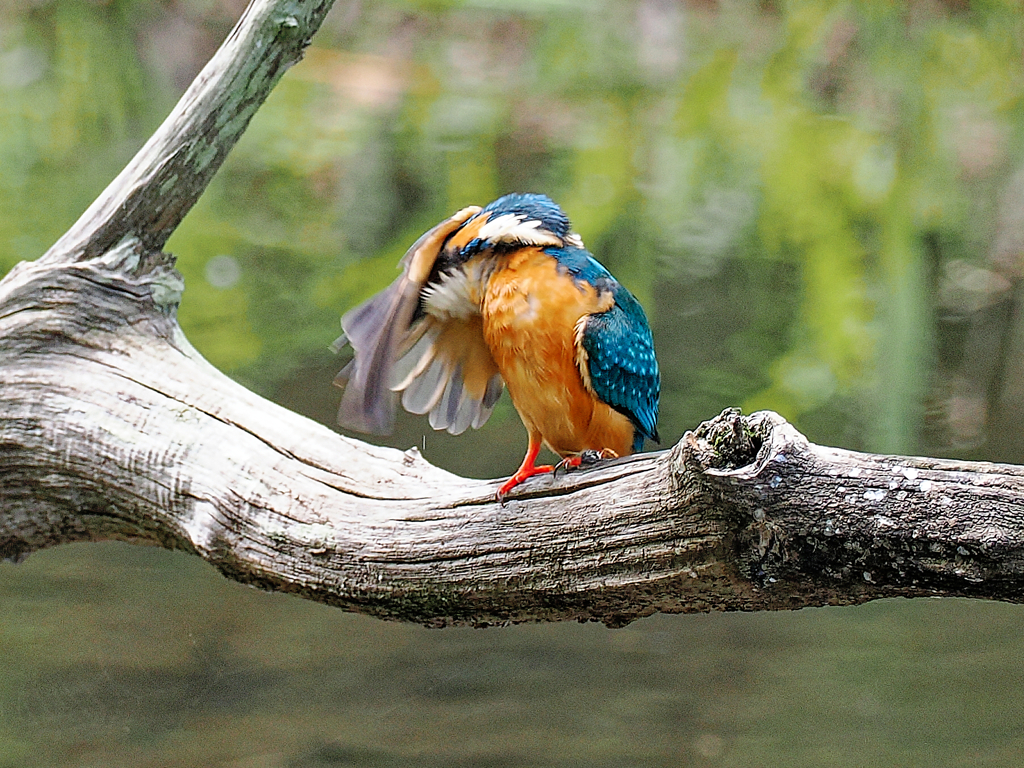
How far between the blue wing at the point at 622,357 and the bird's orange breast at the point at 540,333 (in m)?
0.02

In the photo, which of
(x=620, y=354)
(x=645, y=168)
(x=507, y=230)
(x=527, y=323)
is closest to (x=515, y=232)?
(x=507, y=230)

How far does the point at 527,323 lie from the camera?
1.99 metres

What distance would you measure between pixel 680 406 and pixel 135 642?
2.12 meters

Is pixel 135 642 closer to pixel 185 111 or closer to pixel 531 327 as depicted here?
pixel 185 111

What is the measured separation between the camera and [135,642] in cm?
312

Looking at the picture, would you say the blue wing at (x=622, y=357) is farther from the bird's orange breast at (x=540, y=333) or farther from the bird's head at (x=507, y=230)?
the bird's head at (x=507, y=230)

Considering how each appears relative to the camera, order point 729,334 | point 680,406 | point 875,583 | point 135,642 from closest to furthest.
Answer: point 875,583, point 135,642, point 680,406, point 729,334

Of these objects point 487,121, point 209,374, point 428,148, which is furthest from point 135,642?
point 487,121

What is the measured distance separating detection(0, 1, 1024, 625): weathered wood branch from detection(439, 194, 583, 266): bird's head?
0.38 meters

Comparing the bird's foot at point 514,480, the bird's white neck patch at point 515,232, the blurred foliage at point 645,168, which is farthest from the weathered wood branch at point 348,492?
the blurred foliage at point 645,168

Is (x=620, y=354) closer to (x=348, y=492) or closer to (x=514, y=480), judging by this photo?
(x=514, y=480)

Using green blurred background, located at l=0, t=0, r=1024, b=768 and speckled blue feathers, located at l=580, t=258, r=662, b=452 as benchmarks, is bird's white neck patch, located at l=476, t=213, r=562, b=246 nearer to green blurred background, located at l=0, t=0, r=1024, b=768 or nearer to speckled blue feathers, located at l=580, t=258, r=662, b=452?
speckled blue feathers, located at l=580, t=258, r=662, b=452

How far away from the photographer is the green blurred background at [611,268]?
2.87 metres

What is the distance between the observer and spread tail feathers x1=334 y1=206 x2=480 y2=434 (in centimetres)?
194
